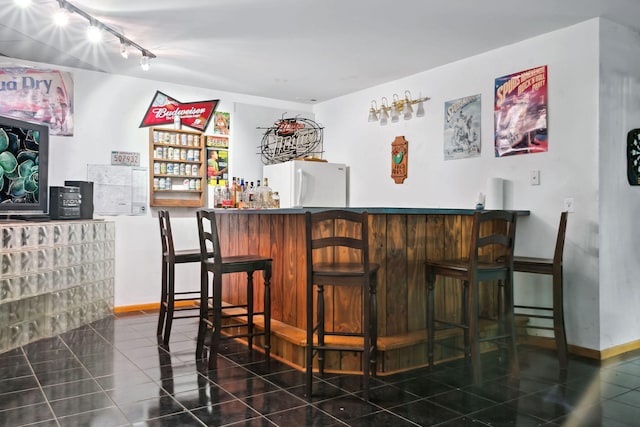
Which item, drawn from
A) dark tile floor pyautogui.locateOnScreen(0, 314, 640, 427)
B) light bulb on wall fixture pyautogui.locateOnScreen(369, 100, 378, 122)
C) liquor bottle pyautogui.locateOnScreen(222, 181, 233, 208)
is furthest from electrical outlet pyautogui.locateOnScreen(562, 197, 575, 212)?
liquor bottle pyautogui.locateOnScreen(222, 181, 233, 208)

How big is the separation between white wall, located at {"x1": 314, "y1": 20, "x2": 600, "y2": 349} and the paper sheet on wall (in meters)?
2.97

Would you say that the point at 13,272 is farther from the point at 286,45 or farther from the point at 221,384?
the point at 286,45

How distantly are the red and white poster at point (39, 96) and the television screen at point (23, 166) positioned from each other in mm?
586

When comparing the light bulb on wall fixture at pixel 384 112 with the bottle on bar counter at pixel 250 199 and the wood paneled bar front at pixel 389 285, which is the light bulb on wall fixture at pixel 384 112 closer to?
the bottle on bar counter at pixel 250 199

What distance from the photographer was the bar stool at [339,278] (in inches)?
109

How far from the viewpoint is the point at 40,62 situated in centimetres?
497

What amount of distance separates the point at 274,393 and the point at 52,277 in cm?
250

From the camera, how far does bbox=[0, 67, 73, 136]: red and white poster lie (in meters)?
4.80

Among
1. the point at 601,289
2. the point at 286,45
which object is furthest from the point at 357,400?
the point at 286,45

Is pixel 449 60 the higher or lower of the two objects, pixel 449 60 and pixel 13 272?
the higher

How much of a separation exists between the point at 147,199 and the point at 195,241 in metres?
0.78

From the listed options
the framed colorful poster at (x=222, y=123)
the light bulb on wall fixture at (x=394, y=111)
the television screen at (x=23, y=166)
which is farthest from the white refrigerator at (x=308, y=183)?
the television screen at (x=23, y=166)

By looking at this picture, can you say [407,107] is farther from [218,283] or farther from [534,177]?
[218,283]

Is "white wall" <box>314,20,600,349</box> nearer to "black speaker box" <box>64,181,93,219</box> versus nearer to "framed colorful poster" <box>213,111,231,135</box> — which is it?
"framed colorful poster" <box>213,111,231,135</box>
